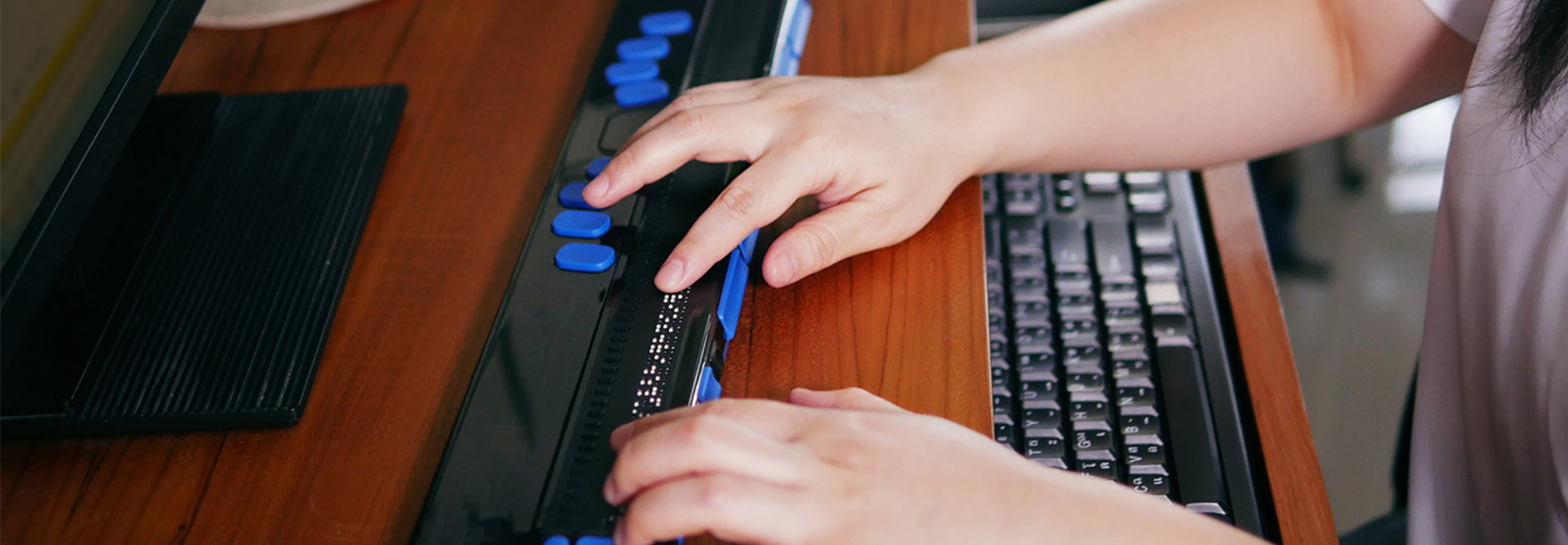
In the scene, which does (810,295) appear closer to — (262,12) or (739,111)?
(739,111)

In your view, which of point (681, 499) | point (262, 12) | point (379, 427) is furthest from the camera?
point (262, 12)

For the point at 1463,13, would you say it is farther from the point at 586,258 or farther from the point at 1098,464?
the point at 586,258

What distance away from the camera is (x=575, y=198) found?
542mm

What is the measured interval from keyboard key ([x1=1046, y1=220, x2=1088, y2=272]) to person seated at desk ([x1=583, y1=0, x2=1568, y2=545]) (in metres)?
0.05

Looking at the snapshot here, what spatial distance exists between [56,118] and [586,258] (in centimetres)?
22

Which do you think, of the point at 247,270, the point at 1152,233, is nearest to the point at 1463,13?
the point at 1152,233

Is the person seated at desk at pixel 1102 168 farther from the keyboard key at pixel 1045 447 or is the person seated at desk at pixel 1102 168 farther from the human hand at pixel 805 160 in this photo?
the keyboard key at pixel 1045 447

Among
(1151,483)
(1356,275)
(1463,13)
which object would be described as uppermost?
(1463,13)

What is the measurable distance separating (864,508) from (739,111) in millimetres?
221

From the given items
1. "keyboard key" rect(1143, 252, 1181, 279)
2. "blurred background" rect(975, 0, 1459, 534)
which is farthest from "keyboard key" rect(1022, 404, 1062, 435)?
"blurred background" rect(975, 0, 1459, 534)

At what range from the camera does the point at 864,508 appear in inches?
15.8

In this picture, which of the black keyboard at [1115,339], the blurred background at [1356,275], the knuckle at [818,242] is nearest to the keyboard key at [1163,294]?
the black keyboard at [1115,339]

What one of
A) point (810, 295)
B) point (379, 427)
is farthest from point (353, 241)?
point (810, 295)

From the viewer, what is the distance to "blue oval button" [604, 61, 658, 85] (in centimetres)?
61
